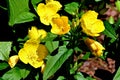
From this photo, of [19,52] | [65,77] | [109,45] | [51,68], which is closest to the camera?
[51,68]

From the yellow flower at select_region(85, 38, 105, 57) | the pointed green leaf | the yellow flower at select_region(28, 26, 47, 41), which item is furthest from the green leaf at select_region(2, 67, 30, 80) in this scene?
the yellow flower at select_region(85, 38, 105, 57)

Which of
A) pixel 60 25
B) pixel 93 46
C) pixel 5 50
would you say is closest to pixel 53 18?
pixel 60 25

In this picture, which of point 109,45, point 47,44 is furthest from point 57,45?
point 109,45

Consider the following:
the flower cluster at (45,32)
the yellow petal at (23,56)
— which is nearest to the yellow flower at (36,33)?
the flower cluster at (45,32)

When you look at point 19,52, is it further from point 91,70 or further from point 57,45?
point 91,70

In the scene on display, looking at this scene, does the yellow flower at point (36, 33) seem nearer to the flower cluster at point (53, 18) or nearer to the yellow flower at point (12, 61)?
the flower cluster at point (53, 18)
